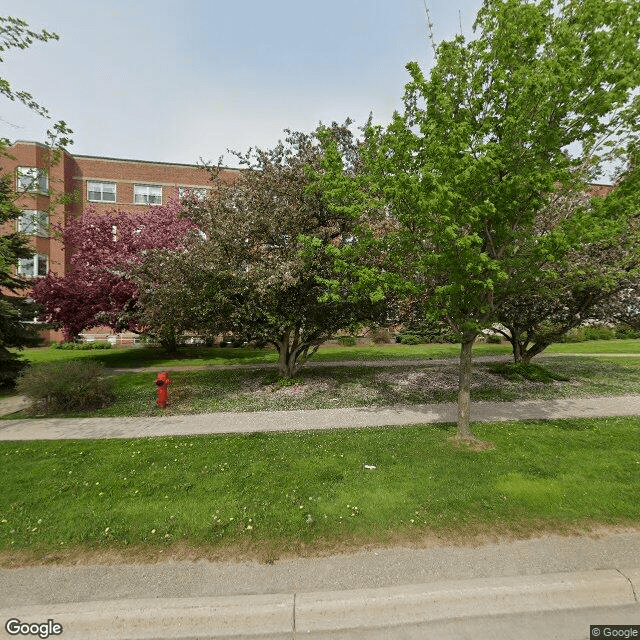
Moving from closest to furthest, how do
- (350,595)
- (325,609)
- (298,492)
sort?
(325,609), (350,595), (298,492)

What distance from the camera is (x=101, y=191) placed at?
28672 millimetres

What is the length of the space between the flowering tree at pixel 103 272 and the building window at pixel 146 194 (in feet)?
41.7

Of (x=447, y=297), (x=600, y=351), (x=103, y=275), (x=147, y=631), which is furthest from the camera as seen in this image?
(x=600, y=351)

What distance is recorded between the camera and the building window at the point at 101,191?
28500 millimetres

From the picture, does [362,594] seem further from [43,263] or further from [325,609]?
[43,263]

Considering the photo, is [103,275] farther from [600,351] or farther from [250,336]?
[600,351]

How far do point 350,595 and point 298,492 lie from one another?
1.75m

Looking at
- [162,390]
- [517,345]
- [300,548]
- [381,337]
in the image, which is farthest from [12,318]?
[381,337]

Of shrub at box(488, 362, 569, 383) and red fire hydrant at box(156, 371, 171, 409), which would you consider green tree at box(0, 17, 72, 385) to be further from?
shrub at box(488, 362, 569, 383)

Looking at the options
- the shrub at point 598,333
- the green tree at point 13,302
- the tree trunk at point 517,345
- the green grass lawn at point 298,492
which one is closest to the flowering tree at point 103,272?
the green tree at point 13,302

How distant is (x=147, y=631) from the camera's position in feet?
9.30

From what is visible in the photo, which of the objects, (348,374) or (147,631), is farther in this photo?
(348,374)

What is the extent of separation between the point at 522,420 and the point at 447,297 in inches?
139

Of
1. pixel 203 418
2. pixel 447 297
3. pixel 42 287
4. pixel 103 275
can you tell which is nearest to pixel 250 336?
pixel 203 418
